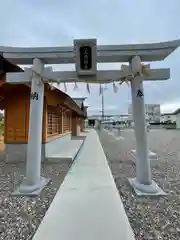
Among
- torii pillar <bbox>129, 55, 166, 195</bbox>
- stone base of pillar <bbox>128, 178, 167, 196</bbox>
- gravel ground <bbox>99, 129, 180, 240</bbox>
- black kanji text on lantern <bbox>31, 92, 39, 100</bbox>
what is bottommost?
gravel ground <bbox>99, 129, 180, 240</bbox>

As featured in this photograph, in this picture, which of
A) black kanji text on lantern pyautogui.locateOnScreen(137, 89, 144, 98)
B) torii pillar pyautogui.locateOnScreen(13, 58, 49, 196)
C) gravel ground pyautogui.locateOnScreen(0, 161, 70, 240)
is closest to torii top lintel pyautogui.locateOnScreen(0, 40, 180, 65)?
torii pillar pyautogui.locateOnScreen(13, 58, 49, 196)

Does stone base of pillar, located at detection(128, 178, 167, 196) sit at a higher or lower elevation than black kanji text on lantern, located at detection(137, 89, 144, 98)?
lower

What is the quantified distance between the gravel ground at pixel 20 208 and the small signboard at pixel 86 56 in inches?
100

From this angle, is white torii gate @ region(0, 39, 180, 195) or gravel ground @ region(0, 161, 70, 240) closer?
gravel ground @ region(0, 161, 70, 240)

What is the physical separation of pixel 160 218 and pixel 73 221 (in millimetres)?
1251

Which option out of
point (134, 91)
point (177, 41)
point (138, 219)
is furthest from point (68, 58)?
point (138, 219)

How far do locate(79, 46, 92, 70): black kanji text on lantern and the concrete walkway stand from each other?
8.08 feet

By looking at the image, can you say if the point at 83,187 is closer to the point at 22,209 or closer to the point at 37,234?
the point at 22,209

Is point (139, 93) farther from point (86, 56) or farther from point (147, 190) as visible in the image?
point (147, 190)

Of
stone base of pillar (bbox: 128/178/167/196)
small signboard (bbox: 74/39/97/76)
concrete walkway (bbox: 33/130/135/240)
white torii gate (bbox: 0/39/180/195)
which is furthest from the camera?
white torii gate (bbox: 0/39/180/195)

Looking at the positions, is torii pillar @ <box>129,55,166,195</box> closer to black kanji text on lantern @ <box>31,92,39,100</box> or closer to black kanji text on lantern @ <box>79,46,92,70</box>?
black kanji text on lantern @ <box>79,46,92,70</box>

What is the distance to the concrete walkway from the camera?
2211 millimetres

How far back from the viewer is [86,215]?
104 inches

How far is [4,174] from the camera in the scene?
507 centimetres
